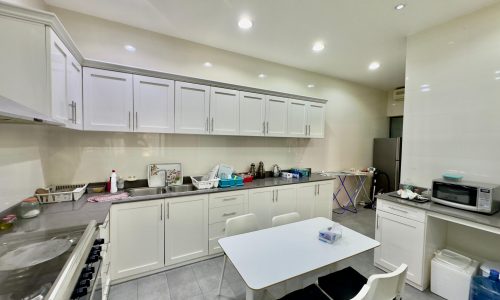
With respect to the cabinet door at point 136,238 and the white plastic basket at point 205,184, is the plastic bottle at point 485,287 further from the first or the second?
the cabinet door at point 136,238

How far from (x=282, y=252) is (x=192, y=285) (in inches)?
48.5

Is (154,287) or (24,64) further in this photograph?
(154,287)

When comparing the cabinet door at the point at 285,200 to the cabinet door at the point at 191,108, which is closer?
the cabinet door at the point at 191,108

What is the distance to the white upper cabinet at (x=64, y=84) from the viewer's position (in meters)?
1.49

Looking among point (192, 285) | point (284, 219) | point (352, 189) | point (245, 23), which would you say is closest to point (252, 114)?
point (245, 23)

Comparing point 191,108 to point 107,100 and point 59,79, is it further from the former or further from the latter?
point 59,79

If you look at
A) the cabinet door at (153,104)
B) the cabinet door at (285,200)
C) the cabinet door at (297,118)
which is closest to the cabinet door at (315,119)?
the cabinet door at (297,118)

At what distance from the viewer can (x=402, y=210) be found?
2225mm

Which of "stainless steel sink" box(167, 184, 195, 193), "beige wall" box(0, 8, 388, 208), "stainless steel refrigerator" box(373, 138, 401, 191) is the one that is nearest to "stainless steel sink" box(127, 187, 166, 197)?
"stainless steel sink" box(167, 184, 195, 193)

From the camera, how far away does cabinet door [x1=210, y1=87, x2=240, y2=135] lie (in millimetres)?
2762

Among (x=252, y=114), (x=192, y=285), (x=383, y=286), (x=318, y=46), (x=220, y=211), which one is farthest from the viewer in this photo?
(x=252, y=114)

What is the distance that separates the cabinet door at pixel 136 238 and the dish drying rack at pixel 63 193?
0.41 metres

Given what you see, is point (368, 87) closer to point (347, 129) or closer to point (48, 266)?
point (347, 129)

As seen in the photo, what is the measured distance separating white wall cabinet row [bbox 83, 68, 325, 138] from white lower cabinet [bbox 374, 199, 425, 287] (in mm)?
1755
